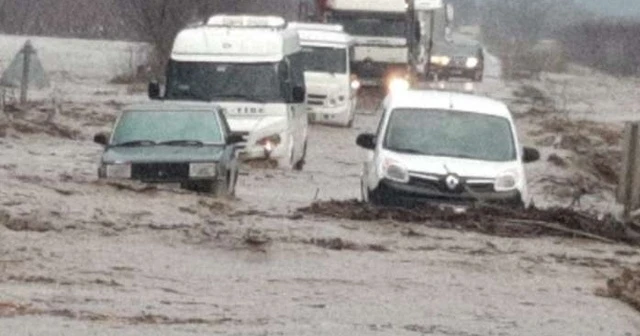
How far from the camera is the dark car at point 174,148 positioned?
76.2 ft

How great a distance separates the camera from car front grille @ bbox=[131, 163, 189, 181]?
23.2 metres

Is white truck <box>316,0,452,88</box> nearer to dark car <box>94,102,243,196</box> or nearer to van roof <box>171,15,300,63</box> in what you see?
van roof <box>171,15,300,63</box>

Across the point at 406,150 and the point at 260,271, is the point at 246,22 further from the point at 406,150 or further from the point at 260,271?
the point at 260,271

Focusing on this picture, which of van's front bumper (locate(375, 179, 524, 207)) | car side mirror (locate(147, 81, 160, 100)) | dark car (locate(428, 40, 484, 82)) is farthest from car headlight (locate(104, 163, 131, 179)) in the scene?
dark car (locate(428, 40, 484, 82))

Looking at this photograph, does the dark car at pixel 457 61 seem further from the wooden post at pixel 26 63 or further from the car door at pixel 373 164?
the car door at pixel 373 164

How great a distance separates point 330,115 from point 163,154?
2094 cm

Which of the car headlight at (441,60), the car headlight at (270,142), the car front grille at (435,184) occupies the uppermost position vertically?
the car front grille at (435,184)

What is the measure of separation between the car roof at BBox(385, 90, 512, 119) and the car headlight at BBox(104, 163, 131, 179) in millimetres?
3202

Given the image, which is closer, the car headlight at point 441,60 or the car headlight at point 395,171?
the car headlight at point 395,171

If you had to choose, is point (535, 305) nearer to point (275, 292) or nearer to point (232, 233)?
point (275, 292)

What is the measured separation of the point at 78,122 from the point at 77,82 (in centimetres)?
2108

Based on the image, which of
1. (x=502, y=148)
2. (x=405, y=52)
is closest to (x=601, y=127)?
(x=405, y=52)

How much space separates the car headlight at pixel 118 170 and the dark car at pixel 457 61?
2219 inches

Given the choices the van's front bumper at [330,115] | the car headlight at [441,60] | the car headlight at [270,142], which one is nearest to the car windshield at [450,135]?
the car headlight at [270,142]
